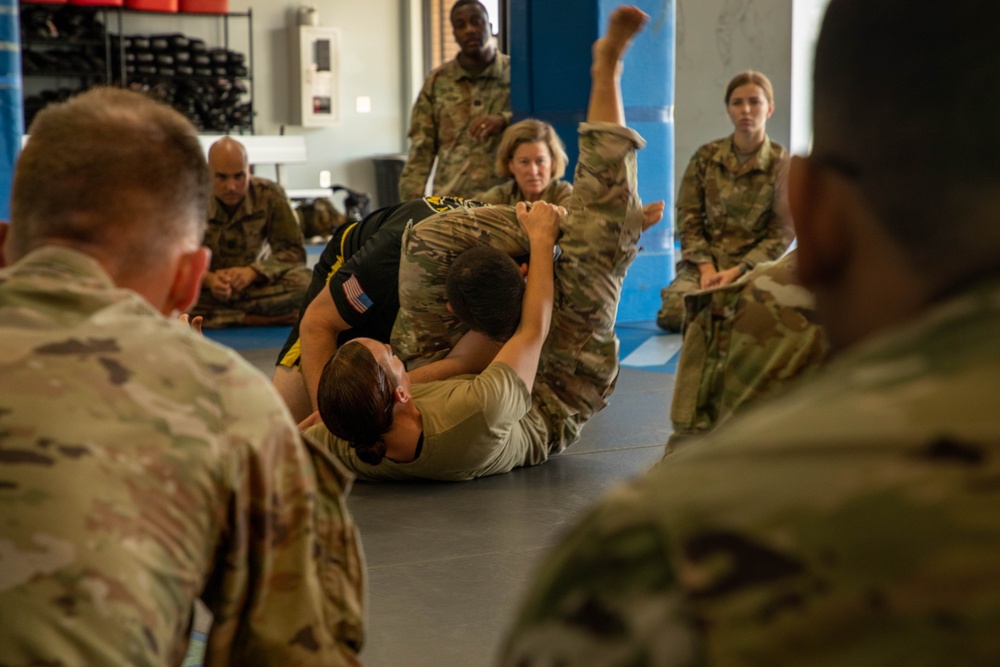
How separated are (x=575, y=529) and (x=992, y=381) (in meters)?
0.22

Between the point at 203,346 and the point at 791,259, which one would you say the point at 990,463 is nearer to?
the point at 203,346

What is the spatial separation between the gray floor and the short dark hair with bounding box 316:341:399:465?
0.87ft

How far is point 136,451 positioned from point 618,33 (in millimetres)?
2215

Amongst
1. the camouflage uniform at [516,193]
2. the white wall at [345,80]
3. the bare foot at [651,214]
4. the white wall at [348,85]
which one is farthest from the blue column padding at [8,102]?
the white wall at [348,85]

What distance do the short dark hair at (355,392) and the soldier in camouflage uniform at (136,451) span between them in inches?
75.1

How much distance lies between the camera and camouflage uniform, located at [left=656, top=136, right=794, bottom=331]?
6.76 metres

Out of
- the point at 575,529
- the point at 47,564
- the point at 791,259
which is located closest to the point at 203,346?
the point at 47,564

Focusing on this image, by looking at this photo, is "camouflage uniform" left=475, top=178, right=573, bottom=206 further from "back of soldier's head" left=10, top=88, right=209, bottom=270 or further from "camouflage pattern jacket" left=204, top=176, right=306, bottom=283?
"back of soldier's head" left=10, top=88, right=209, bottom=270

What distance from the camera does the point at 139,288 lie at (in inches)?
51.9

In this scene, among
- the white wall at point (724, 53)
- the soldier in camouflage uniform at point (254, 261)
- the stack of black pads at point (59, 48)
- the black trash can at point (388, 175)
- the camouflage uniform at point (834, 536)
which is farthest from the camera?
the black trash can at point (388, 175)

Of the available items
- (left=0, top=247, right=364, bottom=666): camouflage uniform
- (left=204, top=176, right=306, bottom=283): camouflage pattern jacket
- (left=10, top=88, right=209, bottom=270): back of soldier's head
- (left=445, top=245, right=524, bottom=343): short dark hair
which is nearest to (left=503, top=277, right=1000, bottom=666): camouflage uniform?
(left=0, top=247, right=364, bottom=666): camouflage uniform

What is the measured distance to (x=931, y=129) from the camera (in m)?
0.65

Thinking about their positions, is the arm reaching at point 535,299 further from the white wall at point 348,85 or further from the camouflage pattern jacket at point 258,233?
the white wall at point 348,85

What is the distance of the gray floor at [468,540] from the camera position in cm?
246
